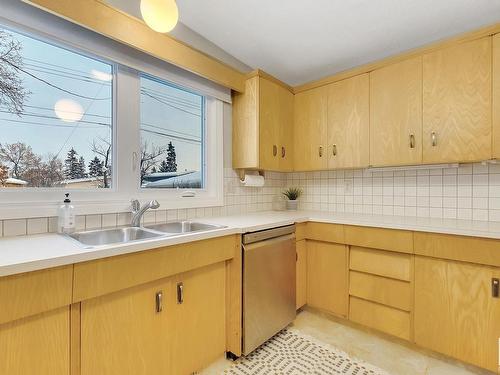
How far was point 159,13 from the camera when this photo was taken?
1103 millimetres

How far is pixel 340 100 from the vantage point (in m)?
2.40

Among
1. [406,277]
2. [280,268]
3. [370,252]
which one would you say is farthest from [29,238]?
[406,277]

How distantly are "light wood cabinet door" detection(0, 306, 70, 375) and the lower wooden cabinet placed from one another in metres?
0.07

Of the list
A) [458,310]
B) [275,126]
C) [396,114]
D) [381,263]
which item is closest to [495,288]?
[458,310]

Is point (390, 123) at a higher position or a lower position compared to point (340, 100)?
lower

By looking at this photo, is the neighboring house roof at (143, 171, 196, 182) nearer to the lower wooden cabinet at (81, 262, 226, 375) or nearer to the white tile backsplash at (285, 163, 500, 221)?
the lower wooden cabinet at (81, 262, 226, 375)

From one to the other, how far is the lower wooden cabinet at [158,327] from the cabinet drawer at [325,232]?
92 cm

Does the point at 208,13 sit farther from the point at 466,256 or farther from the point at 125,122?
the point at 466,256

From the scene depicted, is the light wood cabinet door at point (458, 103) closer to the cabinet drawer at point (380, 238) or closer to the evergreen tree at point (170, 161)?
the cabinet drawer at point (380, 238)

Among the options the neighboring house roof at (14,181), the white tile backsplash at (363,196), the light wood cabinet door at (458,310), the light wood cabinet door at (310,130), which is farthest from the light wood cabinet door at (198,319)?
the light wood cabinet door at (310,130)

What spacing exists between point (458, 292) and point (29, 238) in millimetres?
2426

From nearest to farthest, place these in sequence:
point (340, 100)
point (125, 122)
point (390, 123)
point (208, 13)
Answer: point (125, 122), point (208, 13), point (390, 123), point (340, 100)

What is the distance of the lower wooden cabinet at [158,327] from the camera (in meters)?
1.13

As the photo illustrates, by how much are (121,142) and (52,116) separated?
39 cm
